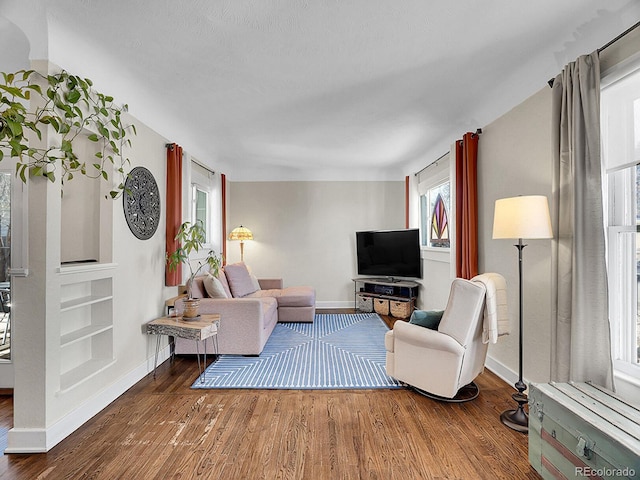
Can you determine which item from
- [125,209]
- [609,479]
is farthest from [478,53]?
[125,209]

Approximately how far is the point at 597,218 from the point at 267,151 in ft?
13.5

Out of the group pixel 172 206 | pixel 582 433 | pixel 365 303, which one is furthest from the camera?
pixel 365 303

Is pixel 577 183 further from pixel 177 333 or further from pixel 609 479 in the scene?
pixel 177 333

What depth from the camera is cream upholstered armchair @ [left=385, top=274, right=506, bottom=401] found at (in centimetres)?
250

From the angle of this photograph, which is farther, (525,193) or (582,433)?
(525,193)

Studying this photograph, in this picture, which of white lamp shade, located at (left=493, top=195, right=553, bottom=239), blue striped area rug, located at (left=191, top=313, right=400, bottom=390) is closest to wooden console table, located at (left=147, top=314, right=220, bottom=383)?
blue striped area rug, located at (left=191, top=313, right=400, bottom=390)

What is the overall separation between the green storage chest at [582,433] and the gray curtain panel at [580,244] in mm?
223

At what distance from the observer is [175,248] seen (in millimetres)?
3654

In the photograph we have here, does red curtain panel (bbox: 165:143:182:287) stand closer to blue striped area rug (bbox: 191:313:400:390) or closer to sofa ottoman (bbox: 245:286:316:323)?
blue striped area rug (bbox: 191:313:400:390)

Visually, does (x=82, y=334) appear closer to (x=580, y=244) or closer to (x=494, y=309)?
(x=494, y=309)

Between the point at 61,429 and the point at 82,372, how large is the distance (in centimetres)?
41

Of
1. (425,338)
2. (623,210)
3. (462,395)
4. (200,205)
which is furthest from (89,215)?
(623,210)

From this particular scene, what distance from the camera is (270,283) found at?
573cm

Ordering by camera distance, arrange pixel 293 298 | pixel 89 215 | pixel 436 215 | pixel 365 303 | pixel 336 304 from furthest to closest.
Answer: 1. pixel 336 304
2. pixel 365 303
3. pixel 436 215
4. pixel 293 298
5. pixel 89 215
